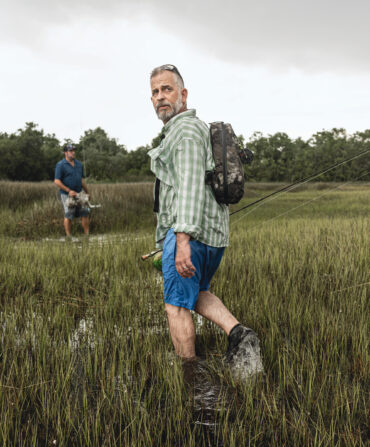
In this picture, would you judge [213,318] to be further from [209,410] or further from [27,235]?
[27,235]

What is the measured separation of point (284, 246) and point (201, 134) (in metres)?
3.55

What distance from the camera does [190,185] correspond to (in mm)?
1838

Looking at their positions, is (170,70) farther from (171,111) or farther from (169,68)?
(171,111)

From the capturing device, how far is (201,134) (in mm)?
1919

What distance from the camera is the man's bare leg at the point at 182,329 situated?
196 cm

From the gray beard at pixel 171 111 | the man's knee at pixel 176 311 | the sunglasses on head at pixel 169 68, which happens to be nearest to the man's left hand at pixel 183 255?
the man's knee at pixel 176 311

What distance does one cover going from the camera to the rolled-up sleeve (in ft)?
5.97

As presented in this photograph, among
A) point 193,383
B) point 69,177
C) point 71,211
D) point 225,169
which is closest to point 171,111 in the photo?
point 225,169

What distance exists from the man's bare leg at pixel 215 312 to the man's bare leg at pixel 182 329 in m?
0.14

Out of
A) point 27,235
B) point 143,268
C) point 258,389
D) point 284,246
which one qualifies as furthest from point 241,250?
point 27,235

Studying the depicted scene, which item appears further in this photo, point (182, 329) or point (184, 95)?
point (184, 95)

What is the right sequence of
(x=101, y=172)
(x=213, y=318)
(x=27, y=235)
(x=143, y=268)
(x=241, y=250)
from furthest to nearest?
(x=101, y=172)
(x=27, y=235)
(x=241, y=250)
(x=143, y=268)
(x=213, y=318)

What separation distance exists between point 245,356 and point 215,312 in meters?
0.30

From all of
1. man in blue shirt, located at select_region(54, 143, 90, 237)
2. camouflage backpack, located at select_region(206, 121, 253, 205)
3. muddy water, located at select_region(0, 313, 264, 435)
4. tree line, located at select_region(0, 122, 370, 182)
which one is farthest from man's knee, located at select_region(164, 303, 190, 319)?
tree line, located at select_region(0, 122, 370, 182)
